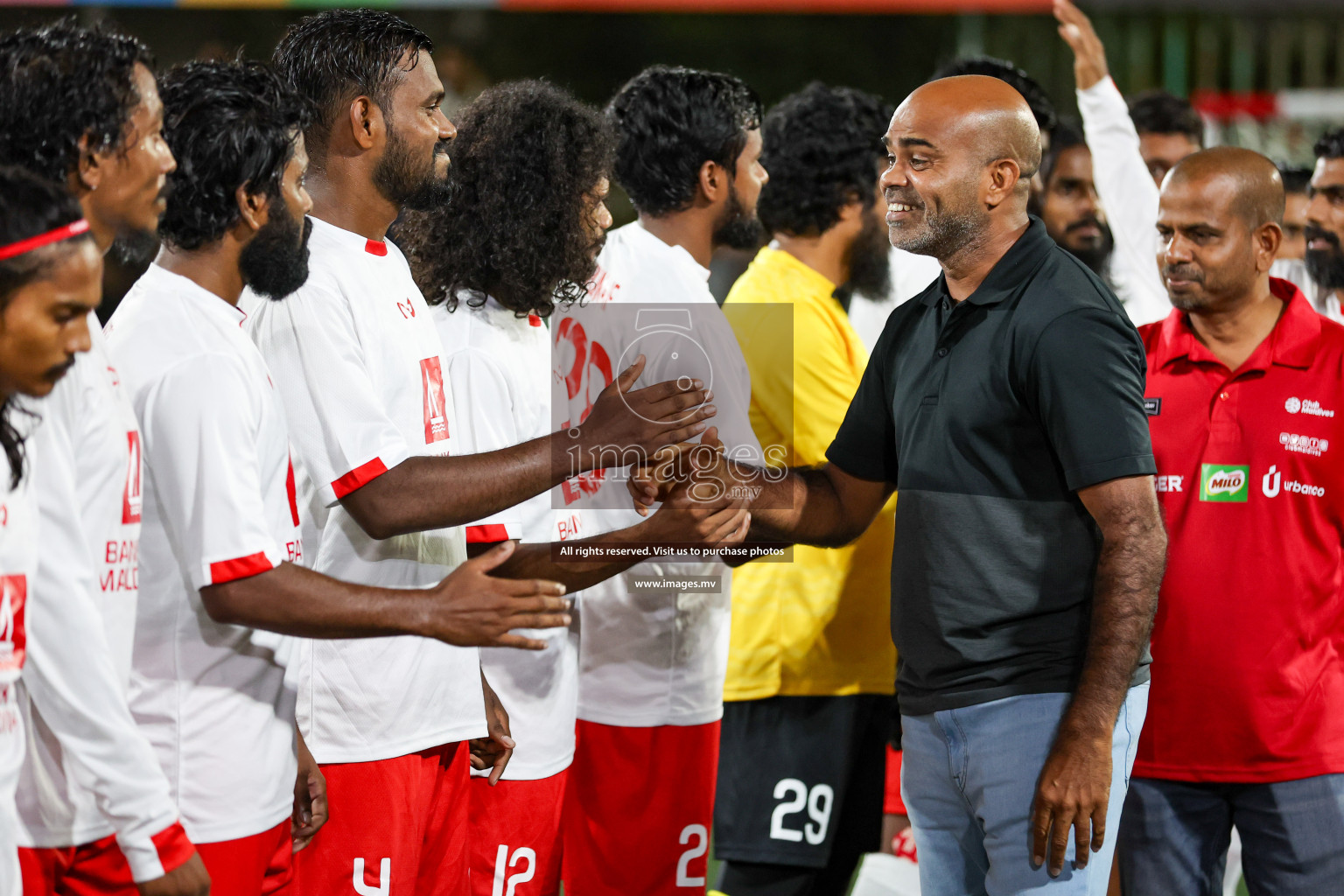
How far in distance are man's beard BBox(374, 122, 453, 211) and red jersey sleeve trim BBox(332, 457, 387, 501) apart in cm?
63

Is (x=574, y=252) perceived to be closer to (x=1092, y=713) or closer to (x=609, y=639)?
(x=609, y=639)

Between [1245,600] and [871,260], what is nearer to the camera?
[1245,600]

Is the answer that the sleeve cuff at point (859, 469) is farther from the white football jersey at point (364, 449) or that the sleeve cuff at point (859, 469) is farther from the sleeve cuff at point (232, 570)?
the sleeve cuff at point (232, 570)

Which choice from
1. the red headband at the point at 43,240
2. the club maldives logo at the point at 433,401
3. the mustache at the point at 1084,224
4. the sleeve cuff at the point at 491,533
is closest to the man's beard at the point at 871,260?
the mustache at the point at 1084,224

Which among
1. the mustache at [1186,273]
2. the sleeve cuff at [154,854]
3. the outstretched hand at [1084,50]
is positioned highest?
the outstretched hand at [1084,50]

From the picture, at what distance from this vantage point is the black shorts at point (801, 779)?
3658 mm

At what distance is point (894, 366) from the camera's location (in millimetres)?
2764

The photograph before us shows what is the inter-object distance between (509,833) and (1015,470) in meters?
1.47

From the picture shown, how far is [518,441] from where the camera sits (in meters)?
3.03

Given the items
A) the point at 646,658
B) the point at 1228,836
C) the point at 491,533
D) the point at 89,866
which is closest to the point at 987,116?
the point at 491,533

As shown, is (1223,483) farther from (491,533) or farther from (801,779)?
(491,533)

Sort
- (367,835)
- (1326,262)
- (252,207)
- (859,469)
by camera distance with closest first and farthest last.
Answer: (252,207), (367,835), (859,469), (1326,262)

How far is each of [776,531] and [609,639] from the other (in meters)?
0.64

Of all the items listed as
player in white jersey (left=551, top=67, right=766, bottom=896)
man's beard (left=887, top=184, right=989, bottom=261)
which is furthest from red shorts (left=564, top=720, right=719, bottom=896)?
man's beard (left=887, top=184, right=989, bottom=261)
